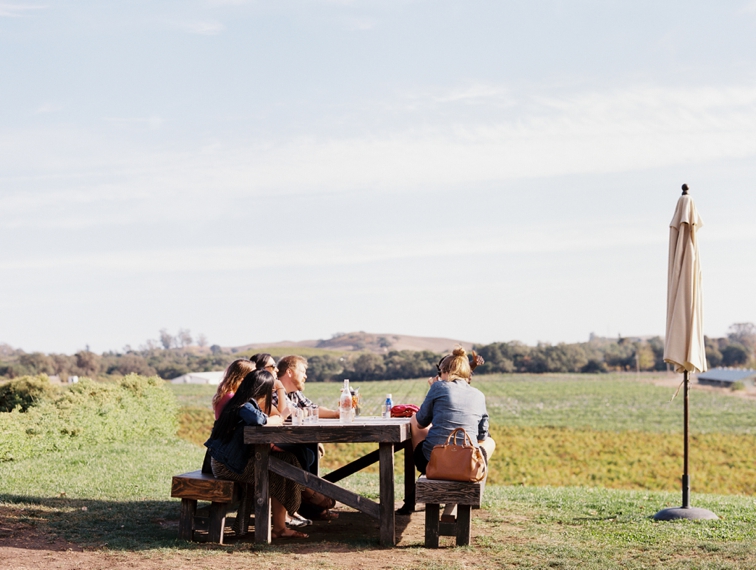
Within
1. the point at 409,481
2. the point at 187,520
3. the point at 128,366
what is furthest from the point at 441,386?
the point at 128,366

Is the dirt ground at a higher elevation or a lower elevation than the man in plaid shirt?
lower

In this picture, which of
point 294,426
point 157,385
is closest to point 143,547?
point 294,426

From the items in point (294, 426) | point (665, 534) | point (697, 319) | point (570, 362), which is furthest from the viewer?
point (570, 362)

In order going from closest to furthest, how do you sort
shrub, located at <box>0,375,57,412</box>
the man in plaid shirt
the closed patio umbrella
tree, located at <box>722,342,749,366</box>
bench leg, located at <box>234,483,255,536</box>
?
bench leg, located at <box>234,483,255,536</box>
the man in plaid shirt
the closed patio umbrella
shrub, located at <box>0,375,57,412</box>
tree, located at <box>722,342,749,366</box>

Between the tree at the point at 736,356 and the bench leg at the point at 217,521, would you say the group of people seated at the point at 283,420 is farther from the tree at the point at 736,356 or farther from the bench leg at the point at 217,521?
the tree at the point at 736,356

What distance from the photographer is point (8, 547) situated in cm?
639

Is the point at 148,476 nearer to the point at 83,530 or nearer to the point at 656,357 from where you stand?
the point at 83,530

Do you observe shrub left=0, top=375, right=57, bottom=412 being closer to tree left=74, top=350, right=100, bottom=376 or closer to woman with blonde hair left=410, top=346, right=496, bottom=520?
woman with blonde hair left=410, top=346, right=496, bottom=520

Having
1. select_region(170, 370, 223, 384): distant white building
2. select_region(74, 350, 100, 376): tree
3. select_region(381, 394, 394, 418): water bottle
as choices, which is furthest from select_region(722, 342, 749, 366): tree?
select_region(381, 394, 394, 418): water bottle

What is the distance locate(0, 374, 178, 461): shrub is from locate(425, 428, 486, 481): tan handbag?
370 inches

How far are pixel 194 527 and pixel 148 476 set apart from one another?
5008 mm

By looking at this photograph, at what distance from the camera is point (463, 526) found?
6496 mm

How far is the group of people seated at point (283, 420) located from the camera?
6422 mm

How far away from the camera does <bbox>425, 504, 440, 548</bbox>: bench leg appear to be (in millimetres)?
→ 6414
